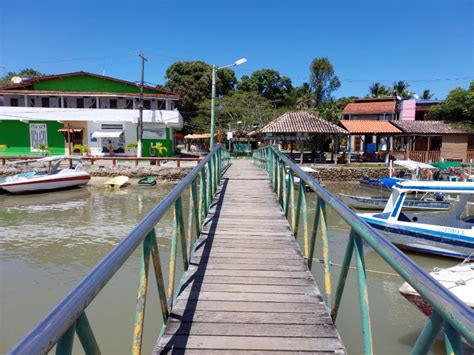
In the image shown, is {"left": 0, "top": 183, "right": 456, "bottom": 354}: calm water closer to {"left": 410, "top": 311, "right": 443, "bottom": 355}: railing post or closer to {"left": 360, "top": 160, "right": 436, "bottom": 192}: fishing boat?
{"left": 410, "top": 311, "right": 443, "bottom": 355}: railing post

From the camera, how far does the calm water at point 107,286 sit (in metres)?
6.21

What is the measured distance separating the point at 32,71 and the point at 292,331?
212ft

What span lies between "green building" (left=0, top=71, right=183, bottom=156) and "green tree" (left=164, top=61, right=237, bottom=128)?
13.7m

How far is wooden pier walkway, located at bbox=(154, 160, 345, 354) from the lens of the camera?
2.60m

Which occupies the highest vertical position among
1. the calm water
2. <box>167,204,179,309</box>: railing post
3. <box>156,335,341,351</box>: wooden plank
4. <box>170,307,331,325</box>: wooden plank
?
<box>167,204,179,309</box>: railing post

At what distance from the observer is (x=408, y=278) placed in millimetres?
1608

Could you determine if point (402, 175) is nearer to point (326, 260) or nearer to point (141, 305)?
point (326, 260)

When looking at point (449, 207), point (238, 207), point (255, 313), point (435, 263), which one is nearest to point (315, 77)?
point (449, 207)

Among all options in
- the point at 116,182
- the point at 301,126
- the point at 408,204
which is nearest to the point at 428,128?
the point at 301,126

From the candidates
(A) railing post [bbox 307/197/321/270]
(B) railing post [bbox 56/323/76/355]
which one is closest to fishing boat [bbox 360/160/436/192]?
(A) railing post [bbox 307/197/321/270]

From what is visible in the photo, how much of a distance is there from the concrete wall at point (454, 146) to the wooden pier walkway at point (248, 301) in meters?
30.6

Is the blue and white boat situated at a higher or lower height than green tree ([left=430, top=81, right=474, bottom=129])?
lower

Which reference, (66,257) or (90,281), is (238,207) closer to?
(90,281)

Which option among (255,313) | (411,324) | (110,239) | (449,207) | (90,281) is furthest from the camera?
(449,207)
